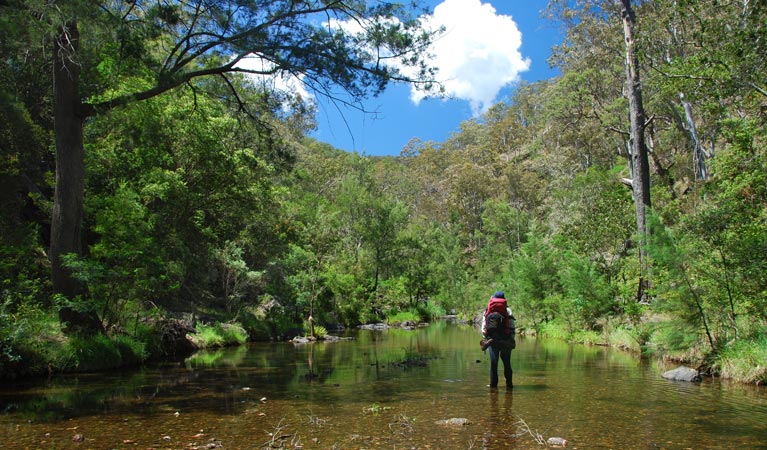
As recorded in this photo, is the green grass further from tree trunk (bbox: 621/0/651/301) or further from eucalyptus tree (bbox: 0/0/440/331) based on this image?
eucalyptus tree (bbox: 0/0/440/331)

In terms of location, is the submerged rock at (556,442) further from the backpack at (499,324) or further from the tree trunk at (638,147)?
the tree trunk at (638,147)

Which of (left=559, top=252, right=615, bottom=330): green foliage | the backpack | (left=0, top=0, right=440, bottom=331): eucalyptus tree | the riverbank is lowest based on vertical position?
the riverbank

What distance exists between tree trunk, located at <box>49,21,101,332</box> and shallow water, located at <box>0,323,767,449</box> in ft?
7.18

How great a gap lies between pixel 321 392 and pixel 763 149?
42.8 feet

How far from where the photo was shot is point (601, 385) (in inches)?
374

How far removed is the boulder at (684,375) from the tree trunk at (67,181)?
13004mm

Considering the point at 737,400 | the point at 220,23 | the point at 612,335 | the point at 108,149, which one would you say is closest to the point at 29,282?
the point at 220,23

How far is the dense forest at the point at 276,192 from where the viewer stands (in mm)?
9984

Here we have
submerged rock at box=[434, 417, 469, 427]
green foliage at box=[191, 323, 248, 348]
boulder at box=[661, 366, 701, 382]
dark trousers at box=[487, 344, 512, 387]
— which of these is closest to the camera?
submerged rock at box=[434, 417, 469, 427]

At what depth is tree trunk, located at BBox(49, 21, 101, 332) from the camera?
38.8 feet

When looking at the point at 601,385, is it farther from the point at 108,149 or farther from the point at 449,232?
the point at 449,232

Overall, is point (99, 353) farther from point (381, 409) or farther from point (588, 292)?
point (588, 292)

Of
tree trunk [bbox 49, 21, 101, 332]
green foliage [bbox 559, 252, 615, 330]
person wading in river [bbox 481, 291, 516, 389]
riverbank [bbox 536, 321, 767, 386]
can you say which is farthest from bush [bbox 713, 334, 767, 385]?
tree trunk [bbox 49, 21, 101, 332]

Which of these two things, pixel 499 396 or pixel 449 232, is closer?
pixel 499 396
